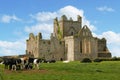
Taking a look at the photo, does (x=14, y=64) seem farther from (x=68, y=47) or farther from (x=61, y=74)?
(x=68, y=47)

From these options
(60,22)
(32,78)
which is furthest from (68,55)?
(32,78)

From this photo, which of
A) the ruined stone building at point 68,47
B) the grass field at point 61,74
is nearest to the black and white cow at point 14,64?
the grass field at point 61,74

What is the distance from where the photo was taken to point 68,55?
332 ft

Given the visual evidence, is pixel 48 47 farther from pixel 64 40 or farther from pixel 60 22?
pixel 60 22

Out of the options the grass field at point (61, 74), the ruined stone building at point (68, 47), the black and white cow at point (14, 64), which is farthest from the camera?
the ruined stone building at point (68, 47)

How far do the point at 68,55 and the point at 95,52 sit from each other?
773 cm

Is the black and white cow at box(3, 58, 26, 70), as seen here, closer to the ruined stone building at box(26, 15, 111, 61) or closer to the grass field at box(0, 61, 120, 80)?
the grass field at box(0, 61, 120, 80)

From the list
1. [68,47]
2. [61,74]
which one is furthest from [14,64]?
[68,47]

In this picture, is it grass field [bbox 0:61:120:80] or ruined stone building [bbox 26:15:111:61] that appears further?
ruined stone building [bbox 26:15:111:61]

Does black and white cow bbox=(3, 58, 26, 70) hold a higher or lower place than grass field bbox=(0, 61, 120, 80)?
higher

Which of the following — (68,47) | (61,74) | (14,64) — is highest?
(68,47)

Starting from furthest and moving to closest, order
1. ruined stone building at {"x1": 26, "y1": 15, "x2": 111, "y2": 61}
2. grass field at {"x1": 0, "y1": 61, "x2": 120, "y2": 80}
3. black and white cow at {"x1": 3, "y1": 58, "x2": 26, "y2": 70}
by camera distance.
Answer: ruined stone building at {"x1": 26, "y1": 15, "x2": 111, "y2": 61} < black and white cow at {"x1": 3, "y1": 58, "x2": 26, "y2": 70} < grass field at {"x1": 0, "y1": 61, "x2": 120, "y2": 80}

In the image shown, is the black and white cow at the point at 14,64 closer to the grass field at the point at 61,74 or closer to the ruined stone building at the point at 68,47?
the grass field at the point at 61,74

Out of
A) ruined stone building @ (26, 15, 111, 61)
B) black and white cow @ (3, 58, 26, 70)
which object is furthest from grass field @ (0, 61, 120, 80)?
ruined stone building @ (26, 15, 111, 61)
